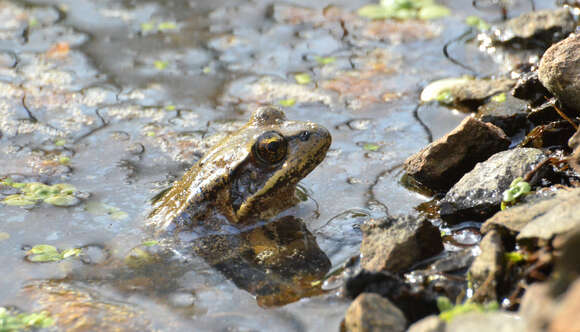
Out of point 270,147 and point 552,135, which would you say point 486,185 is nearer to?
point 552,135

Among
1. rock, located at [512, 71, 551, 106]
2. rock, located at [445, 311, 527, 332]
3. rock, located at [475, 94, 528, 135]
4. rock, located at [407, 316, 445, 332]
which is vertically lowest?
rock, located at [407, 316, 445, 332]

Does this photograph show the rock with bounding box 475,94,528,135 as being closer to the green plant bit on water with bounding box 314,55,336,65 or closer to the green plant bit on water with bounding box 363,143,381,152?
the green plant bit on water with bounding box 363,143,381,152

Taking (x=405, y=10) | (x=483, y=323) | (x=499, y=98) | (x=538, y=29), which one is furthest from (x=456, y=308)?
(x=405, y=10)

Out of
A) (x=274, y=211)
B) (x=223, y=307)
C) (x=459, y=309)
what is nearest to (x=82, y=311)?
(x=223, y=307)

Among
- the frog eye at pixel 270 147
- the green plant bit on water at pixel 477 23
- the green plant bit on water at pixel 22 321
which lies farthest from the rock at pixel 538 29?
the green plant bit on water at pixel 22 321

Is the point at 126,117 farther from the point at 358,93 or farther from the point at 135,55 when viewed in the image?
the point at 358,93

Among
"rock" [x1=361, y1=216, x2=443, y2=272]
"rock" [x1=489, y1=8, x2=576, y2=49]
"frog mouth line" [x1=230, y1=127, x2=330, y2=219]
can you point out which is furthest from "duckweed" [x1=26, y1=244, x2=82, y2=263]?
"rock" [x1=489, y1=8, x2=576, y2=49]

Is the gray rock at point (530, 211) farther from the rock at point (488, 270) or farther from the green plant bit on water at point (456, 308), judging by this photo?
the green plant bit on water at point (456, 308)
